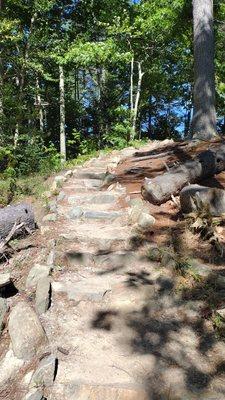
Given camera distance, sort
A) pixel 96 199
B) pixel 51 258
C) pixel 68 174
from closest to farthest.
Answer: pixel 51 258 < pixel 96 199 < pixel 68 174

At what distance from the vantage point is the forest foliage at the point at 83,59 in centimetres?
1384

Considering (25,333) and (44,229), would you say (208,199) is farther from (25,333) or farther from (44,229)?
(25,333)

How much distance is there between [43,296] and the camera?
13.6 ft

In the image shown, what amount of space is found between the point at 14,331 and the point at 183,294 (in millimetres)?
1791

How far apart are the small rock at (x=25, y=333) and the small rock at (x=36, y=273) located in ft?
1.84

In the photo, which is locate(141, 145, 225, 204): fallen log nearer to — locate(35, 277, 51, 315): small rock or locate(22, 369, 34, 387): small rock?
locate(35, 277, 51, 315): small rock

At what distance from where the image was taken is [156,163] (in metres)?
9.08

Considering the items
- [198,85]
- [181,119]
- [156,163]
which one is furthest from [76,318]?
[181,119]

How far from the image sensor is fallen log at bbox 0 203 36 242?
5527mm

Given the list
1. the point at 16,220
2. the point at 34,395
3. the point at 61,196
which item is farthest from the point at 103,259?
the point at 61,196

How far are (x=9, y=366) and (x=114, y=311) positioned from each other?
1.20 meters

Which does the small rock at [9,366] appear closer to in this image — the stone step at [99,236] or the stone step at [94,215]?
the stone step at [99,236]

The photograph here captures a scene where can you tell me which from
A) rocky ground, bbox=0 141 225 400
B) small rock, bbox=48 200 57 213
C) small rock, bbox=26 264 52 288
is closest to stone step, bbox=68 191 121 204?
small rock, bbox=48 200 57 213

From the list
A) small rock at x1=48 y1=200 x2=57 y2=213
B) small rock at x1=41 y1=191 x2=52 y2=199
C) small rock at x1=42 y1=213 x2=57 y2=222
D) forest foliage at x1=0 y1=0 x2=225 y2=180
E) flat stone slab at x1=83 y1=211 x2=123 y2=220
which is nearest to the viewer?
small rock at x1=42 y1=213 x2=57 y2=222
